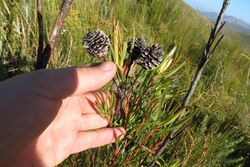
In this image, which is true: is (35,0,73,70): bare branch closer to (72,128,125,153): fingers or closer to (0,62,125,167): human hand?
(0,62,125,167): human hand

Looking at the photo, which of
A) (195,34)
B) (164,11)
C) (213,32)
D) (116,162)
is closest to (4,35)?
(116,162)

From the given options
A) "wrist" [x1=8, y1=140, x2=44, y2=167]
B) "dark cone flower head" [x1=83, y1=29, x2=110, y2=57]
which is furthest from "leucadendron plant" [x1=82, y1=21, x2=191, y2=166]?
"wrist" [x1=8, y1=140, x2=44, y2=167]

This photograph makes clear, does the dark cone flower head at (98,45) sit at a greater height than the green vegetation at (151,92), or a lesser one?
greater

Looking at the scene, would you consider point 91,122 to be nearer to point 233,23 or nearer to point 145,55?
point 145,55

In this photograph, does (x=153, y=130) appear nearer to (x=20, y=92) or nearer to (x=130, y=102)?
(x=130, y=102)

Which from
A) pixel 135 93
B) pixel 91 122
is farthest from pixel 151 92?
pixel 91 122

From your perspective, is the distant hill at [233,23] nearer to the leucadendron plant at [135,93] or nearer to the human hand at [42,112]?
the leucadendron plant at [135,93]

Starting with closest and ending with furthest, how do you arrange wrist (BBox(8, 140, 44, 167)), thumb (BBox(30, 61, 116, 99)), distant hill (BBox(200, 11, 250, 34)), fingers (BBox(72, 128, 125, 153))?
thumb (BBox(30, 61, 116, 99)), wrist (BBox(8, 140, 44, 167)), fingers (BBox(72, 128, 125, 153)), distant hill (BBox(200, 11, 250, 34))

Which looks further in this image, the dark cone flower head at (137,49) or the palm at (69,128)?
the palm at (69,128)

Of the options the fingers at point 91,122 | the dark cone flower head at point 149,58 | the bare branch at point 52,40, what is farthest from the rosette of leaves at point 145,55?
the fingers at point 91,122
